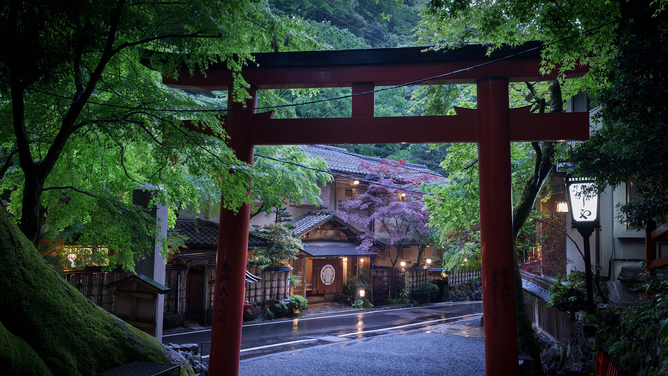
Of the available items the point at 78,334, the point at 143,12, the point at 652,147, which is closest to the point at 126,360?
the point at 78,334

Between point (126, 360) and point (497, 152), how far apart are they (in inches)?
243

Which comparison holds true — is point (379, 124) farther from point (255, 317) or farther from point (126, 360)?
point (255, 317)

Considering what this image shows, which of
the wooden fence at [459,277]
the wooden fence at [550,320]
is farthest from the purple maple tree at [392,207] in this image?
the wooden fence at [550,320]

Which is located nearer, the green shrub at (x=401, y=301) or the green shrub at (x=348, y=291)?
the green shrub at (x=348, y=291)

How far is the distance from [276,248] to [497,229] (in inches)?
482

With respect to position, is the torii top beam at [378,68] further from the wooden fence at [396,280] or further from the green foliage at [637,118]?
the wooden fence at [396,280]

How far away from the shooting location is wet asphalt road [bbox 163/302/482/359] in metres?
12.7

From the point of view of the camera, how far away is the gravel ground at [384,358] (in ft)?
30.4

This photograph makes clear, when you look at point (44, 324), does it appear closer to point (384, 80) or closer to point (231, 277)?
point (231, 277)

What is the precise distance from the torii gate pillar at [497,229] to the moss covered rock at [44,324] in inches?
206

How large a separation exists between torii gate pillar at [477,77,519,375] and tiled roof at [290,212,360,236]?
1404 centimetres

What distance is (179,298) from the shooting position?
1489cm

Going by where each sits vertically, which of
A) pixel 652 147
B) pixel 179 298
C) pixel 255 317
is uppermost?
pixel 652 147

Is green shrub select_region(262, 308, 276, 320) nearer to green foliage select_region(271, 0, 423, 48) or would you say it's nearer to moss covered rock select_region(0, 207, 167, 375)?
moss covered rock select_region(0, 207, 167, 375)
